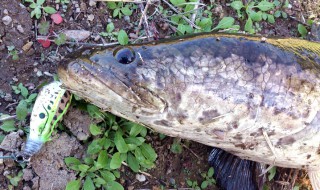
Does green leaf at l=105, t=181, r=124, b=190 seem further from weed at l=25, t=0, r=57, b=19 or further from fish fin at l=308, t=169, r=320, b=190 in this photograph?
fish fin at l=308, t=169, r=320, b=190

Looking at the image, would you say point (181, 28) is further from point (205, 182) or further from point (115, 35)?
point (205, 182)

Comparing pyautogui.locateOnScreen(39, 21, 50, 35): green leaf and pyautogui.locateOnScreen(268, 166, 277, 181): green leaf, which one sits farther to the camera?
pyautogui.locateOnScreen(268, 166, 277, 181): green leaf

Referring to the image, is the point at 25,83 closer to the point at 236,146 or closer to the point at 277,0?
the point at 236,146

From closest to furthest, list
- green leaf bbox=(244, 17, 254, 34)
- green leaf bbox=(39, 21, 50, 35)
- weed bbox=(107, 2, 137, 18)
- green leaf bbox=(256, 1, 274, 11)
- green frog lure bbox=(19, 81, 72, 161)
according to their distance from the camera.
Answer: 1. green frog lure bbox=(19, 81, 72, 161)
2. green leaf bbox=(39, 21, 50, 35)
3. weed bbox=(107, 2, 137, 18)
4. green leaf bbox=(244, 17, 254, 34)
5. green leaf bbox=(256, 1, 274, 11)

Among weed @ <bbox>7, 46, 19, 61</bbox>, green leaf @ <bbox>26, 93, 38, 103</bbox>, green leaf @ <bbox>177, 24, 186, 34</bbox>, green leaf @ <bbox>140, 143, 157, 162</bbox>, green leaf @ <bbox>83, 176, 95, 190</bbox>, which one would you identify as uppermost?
green leaf @ <bbox>177, 24, 186, 34</bbox>

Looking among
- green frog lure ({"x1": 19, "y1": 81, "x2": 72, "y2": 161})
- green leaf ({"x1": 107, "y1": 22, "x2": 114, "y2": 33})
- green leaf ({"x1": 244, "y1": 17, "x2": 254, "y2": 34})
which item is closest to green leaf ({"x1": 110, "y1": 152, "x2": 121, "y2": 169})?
green frog lure ({"x1": 19, "y1": 81, "x2": 72, "y2": 161})

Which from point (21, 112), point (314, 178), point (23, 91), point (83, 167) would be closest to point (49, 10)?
point (23, 91)
